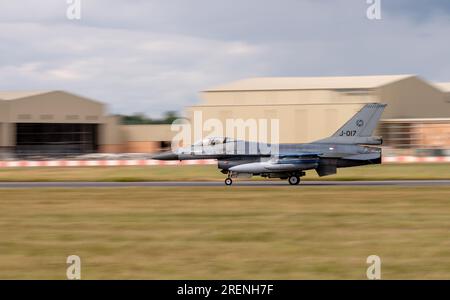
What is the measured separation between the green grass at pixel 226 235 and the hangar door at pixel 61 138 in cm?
5475

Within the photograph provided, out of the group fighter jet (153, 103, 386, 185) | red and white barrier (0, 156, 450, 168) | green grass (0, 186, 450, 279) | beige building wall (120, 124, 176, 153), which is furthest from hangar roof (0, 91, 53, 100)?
green grass (0, 186, 450, 279)

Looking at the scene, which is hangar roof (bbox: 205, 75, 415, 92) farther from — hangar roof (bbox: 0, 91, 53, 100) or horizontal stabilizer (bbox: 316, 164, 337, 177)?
horizontal stabilizer (bbox: 316, 164, 337, 177)

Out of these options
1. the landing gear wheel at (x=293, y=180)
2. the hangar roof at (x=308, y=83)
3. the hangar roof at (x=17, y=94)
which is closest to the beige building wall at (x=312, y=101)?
the hangar roof at (x=308, y=83)

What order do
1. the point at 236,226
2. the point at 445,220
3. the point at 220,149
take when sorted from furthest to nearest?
the point at 220,149, the point at 445,220, the point at 236,226

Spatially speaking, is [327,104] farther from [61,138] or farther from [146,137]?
[61,138]

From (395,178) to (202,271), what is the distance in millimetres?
26803

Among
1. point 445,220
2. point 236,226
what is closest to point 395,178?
point 445,220

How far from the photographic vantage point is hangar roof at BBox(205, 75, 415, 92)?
7475 centimetres

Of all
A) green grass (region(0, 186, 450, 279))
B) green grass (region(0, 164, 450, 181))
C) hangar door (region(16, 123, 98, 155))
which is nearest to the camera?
green grass (region(0, 186, 450, 279))

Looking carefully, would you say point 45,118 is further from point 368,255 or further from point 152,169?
point 368,255

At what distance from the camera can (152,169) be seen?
44656mm

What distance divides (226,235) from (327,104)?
5682cm

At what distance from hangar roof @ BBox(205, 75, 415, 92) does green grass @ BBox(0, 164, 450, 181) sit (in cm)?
2879

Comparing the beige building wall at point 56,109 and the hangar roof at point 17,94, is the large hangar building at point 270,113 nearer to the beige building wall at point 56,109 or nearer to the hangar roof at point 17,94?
the beige building wall at point 56,109
